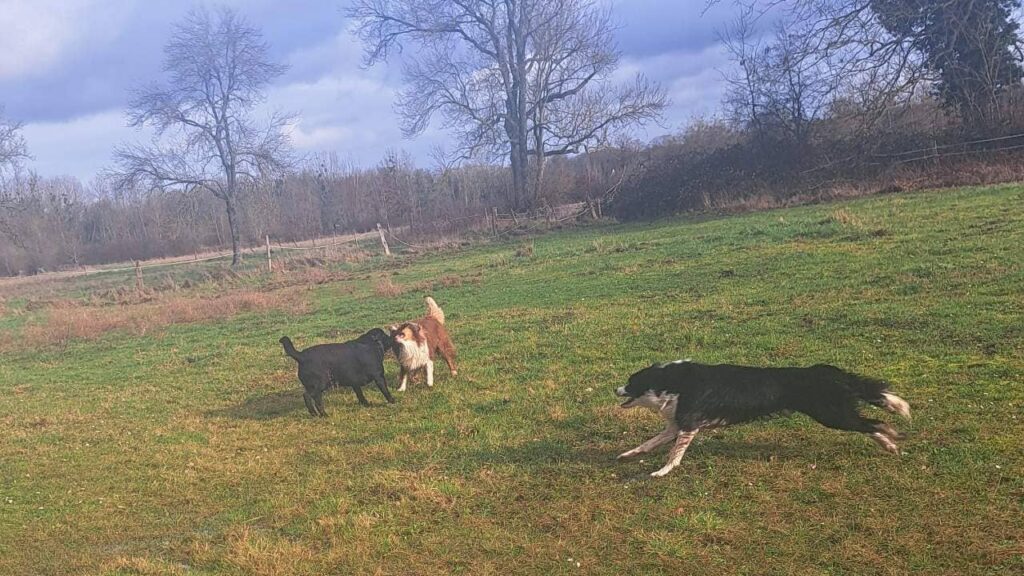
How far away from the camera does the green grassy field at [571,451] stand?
4426mm

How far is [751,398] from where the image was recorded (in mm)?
5336

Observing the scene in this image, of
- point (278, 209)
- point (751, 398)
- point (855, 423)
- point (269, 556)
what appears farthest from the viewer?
point (278, 209)

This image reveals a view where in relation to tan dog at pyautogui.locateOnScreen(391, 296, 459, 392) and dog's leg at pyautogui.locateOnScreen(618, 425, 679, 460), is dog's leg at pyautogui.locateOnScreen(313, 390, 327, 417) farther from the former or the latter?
dog's leg at pyautogui.locateOnScreen(618, 425, 679, 460)

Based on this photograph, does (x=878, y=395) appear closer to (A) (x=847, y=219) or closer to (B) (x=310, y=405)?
(B) (x=310, y=405)

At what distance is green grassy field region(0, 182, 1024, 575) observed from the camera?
14.5 ft

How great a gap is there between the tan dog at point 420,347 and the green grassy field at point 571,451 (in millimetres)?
258

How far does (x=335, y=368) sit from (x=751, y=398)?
5.01 meters

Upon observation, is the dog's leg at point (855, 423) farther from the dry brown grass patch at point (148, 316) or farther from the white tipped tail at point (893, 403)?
the dry brown grass patch at point (148, 316)

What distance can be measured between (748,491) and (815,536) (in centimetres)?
73

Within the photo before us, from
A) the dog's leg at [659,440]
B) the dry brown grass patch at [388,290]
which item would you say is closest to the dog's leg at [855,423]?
the dog's leg at [659,440]

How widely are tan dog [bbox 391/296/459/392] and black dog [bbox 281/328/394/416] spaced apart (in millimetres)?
335

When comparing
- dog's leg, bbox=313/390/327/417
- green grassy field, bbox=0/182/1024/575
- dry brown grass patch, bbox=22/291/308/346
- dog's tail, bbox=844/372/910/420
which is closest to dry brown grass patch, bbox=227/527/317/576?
green grassy field, bbox=0/182/1024/575

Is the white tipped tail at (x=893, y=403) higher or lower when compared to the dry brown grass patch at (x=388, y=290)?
lower

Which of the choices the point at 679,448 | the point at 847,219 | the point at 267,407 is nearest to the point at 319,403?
the point at 267,407
